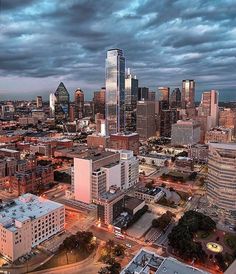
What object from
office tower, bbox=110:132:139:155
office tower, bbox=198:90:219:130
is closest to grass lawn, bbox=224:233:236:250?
office tower, bbox=110:132:139:155

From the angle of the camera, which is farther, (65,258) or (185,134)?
(185,134)

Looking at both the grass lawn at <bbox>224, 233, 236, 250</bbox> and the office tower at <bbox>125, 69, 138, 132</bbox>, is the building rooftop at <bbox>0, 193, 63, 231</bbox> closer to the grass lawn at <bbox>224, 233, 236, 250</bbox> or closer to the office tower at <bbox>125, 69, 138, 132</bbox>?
the grass lawn at <bbox>224, 233, 236, 250</bbox>

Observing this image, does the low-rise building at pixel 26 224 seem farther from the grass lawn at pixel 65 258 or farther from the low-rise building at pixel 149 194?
the low-rise building at pixel 149 194

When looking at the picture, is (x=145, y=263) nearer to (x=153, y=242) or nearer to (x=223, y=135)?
(x=153, y=242)

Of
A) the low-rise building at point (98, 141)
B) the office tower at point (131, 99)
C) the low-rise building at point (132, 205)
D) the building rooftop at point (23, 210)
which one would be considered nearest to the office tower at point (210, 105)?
the office tower at point (131, 99)

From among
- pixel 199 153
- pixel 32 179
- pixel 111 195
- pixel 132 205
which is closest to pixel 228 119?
pixel 199 153

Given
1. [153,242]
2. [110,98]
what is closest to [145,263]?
[153,242]

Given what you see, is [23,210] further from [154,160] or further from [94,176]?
[154,160]
